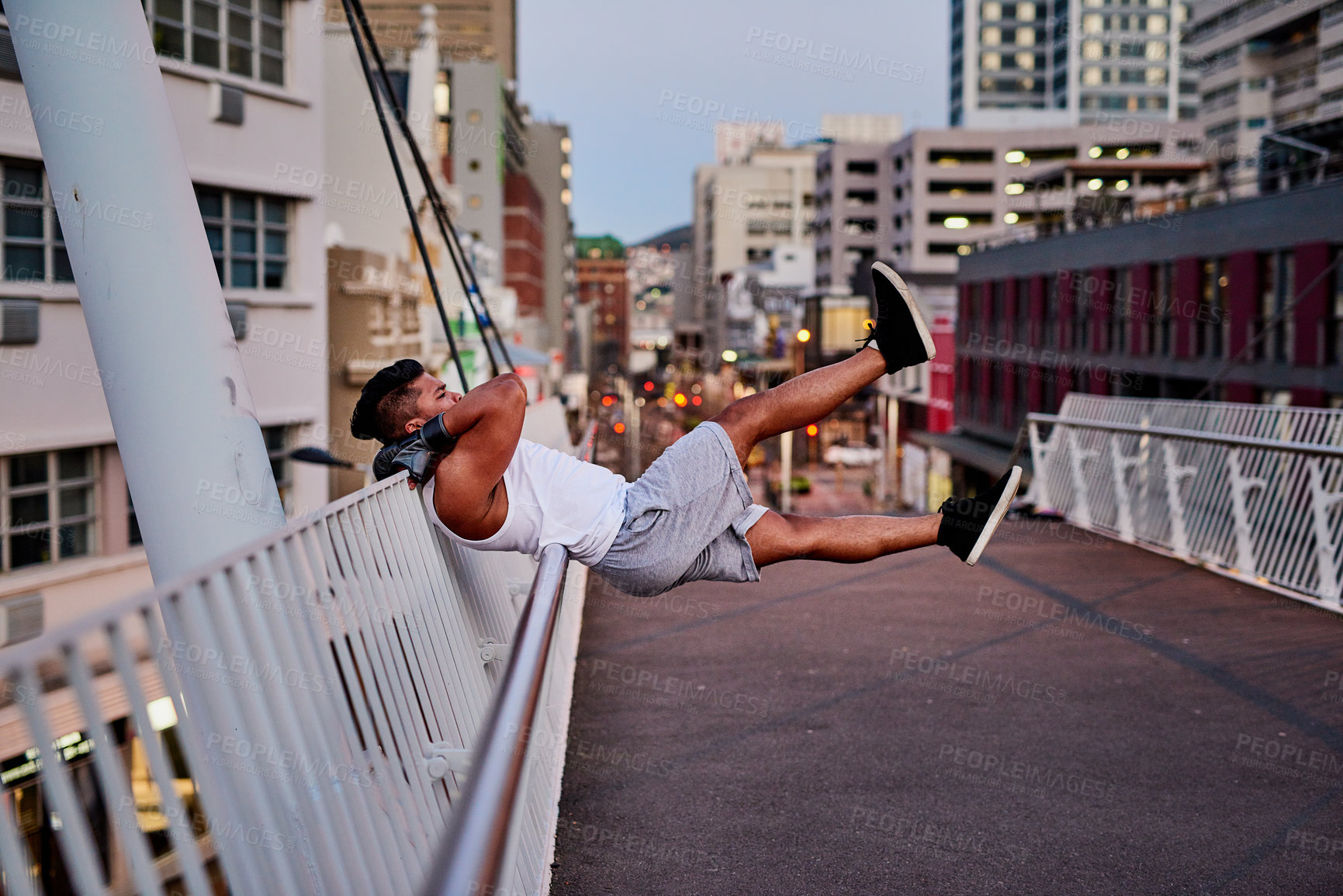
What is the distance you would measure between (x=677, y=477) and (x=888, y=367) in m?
1.01

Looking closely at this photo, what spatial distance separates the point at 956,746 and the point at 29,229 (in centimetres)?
1285

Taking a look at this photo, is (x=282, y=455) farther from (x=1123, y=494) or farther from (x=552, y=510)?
(x=552, y=510)

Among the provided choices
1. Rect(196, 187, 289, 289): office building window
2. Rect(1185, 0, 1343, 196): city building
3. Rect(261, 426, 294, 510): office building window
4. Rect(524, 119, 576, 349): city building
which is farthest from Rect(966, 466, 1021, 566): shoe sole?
Rect(524, 119, 576, 349): city building

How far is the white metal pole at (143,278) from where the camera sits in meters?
3.59

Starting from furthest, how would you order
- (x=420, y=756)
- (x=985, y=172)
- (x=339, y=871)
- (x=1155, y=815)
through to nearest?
(x=985, y=172)
(x=1155, y=815)
(x=420, y=756)
(x=339, y=871)

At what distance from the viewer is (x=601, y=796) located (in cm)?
446

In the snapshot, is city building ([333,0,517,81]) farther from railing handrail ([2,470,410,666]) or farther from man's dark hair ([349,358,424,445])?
railing handrail ([2,470,410,666])

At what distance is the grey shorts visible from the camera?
13.9ft

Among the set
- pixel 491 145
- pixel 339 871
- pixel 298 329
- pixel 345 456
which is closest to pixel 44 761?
pixel 339 871

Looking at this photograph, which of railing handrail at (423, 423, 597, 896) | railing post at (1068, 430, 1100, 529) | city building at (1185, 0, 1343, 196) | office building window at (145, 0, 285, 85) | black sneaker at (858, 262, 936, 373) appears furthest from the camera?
city building at (1185, 0, 1343, 196)

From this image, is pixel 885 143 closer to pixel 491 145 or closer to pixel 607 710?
pixel 491 145

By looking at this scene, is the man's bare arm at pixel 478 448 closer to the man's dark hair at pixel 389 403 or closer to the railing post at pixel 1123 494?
the man's dark hair at pixel 389 403

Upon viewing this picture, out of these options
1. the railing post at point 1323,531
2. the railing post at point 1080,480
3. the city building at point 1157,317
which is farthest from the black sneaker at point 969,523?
the city building at point 1157,317

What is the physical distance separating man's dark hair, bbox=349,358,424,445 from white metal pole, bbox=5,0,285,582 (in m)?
0.55
